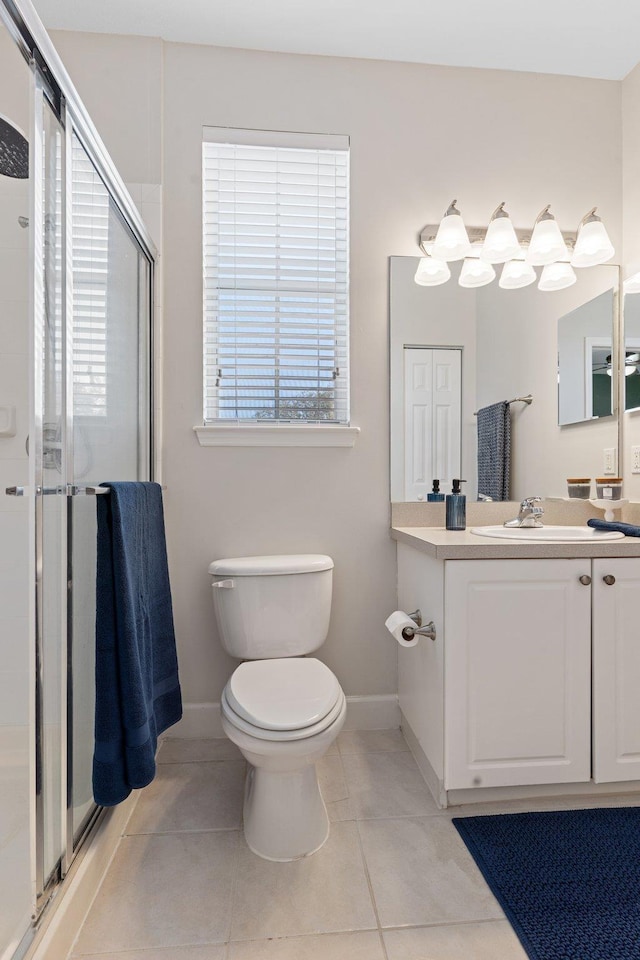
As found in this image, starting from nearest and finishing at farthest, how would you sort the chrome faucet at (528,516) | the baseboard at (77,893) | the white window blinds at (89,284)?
the baseboard at (77,893) < the white window blinds at (89,284) < the chrome faucet at (528,516)

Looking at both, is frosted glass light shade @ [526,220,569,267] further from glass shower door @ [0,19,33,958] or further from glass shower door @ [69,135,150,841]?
glass shower door @ [0,19,33,958]

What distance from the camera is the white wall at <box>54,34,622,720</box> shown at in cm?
195

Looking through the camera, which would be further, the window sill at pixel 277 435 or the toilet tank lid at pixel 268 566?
the window sill at pixel 277 435

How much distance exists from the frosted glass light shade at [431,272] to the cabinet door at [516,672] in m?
1.12

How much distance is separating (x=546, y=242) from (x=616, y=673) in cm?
152

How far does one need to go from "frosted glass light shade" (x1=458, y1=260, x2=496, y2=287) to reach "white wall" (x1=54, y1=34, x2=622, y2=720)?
0.21 m

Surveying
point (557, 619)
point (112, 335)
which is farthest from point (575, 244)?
point (112, 335)

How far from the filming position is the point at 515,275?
2039 mm

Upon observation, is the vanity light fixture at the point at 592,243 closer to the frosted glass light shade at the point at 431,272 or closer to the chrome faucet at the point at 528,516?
the frosted glass light shade at the point at 431,272

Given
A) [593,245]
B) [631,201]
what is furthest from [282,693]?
[631,201]

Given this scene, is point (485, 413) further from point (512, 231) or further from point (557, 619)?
point (557, 619)

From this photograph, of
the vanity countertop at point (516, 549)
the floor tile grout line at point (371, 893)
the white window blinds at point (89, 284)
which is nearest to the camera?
the floor tile grout line at point (371, 893)

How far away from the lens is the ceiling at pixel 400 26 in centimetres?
179

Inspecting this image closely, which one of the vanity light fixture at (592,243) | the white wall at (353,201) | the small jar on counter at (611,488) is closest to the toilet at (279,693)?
the white wall at (353,201)
